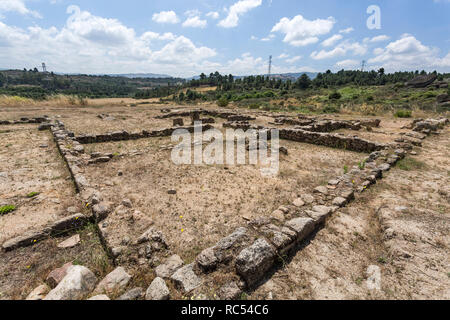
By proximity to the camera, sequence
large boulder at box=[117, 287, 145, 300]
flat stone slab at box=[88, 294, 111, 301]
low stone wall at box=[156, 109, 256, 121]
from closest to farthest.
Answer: flat stone slab at box=[88, 294, 111, 301]
large boulder at box=[117, 287, 145, 300]
low stone wall at box=[156, 109, 256, 121]

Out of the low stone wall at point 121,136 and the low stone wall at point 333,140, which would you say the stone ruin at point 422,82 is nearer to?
the low stone wall at point 333,140

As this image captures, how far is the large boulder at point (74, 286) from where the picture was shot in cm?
274

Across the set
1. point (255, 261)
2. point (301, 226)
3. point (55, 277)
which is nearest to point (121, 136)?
point (55, 277)

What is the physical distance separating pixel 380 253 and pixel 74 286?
5.01 metres

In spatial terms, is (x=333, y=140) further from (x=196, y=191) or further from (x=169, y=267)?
(x=169, y=267)

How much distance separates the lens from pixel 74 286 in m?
2.86

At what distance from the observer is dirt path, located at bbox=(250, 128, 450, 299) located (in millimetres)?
3164

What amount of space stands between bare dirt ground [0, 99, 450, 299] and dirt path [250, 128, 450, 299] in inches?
0.7

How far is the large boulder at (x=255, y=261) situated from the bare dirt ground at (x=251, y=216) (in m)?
0.18

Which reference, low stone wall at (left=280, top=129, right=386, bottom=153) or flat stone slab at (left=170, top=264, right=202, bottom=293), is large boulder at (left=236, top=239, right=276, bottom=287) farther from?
low stone wall at (left=280, top=129, right=386, bottom=153)

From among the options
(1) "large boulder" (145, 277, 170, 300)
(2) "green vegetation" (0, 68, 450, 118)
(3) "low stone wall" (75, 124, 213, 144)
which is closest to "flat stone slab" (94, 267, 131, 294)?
(1) "large boulder" (145, 277, 170, 300)

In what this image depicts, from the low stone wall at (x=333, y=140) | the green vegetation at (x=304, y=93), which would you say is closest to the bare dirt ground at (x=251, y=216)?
the low stone wall at (x=333, y=140)
